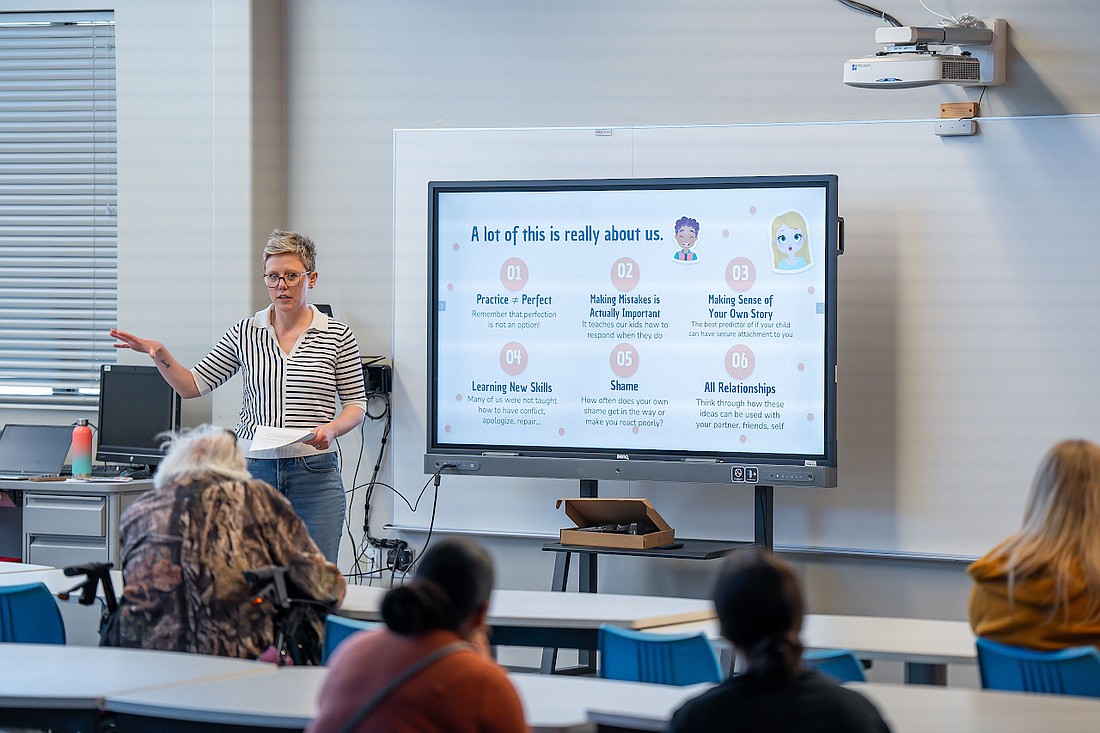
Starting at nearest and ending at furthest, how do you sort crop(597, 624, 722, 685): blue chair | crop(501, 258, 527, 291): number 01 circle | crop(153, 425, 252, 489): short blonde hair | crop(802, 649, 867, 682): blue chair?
crop(802, 649, 867, 682): blue chair → crop(597, 624, 722, 685): blue chair → crop(153, 425, 252, 489): short blonde hair → crop(501, 258, 527, 291): number 01 circle

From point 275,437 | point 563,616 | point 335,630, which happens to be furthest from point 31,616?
point 563,616

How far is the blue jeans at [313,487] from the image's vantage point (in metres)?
4.62

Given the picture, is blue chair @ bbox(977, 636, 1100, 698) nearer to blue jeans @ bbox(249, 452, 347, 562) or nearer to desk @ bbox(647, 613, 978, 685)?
desk @ bbox(647, 613, 978, 685)

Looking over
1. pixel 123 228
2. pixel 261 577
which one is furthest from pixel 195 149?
pixel 261 577

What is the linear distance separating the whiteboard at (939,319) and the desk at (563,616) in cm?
158

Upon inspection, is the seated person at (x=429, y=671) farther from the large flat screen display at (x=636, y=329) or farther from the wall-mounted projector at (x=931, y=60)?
the wall-mounted projector at (x=931, y=60)

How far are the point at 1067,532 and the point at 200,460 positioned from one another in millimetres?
2116

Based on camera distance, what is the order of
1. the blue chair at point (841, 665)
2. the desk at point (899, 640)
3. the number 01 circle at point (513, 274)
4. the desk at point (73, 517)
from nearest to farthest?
the blue chair at point (841, 665) → the desk at point (899, 640) → the number 01 circle at point (513, 274) → the desk at point (73, 517)

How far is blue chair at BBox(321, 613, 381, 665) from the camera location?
130 inches

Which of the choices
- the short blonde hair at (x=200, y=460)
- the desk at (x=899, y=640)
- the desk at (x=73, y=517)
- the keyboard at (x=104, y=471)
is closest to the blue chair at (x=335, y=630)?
the short blonde hair at (x=200, y=460)

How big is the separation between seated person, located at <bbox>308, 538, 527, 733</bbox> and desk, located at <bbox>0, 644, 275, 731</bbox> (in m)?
0.91

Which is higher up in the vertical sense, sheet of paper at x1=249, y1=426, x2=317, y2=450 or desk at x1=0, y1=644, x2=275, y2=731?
sheet of paper at x1=249, y1=426, x2=317, y2=450

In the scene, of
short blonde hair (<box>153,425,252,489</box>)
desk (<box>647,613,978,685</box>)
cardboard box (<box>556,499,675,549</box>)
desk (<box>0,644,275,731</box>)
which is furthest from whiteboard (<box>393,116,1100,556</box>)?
desk (<box>0,644,275,731</box>)

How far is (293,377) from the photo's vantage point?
471 centimetres
